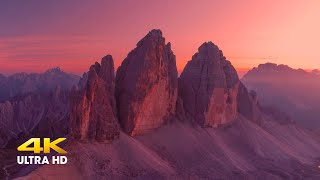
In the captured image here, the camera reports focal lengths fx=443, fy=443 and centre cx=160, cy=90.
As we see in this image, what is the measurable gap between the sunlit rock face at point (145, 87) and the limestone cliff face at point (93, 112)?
4326 mm

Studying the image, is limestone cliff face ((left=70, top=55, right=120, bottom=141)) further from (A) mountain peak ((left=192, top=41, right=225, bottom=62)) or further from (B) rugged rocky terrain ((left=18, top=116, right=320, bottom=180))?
(A) mountain peak ((left=192, top=41, right=225, bottom=62))

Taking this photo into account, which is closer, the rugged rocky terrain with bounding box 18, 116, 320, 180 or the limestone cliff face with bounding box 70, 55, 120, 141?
the rugged rocky terrain with bounding box 18, 116, 320, 180

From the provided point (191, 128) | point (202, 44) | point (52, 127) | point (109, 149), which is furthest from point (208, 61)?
point (52, 127)

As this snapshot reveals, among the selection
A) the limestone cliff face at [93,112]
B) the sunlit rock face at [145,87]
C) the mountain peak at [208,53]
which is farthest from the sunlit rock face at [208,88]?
the limestone cliff face at [93,112]

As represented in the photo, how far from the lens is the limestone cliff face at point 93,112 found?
3086 inches

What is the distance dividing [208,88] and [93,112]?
42392 mm

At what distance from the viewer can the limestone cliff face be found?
7838cm

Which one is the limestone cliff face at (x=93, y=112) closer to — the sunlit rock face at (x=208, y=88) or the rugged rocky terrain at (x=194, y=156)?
the rugged rocky terrain at (x=194, y=156)

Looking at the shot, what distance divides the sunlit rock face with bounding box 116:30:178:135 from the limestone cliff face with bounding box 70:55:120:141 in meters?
4.33

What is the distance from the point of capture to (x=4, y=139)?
189125 millimetres

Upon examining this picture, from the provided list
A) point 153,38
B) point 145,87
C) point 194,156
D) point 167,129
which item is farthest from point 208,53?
point 194,156

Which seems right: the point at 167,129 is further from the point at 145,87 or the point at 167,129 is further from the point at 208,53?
the point at 208,53

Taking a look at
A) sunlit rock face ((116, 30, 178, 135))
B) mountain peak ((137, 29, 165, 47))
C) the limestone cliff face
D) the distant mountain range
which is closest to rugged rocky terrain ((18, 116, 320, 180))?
the distant mountain range

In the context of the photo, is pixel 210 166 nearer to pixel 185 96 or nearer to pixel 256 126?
pixel 185 96
